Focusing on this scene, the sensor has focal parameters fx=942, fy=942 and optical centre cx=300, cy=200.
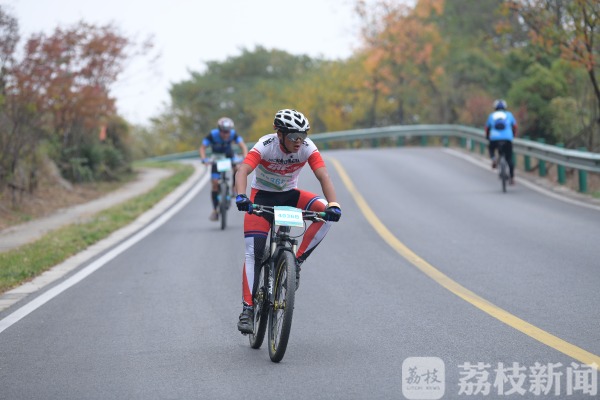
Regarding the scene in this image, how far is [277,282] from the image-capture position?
287 inches

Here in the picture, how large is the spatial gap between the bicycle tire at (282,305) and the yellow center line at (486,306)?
1944 mm

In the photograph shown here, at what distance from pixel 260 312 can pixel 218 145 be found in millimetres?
10317

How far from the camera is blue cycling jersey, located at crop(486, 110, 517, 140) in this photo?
69.1 ft

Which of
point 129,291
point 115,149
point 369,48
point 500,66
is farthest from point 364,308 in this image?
point 369,48

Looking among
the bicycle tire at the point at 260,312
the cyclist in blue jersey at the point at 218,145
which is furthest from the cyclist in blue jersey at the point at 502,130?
the bicycle tire at the point at 260,312

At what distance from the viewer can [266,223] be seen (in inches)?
304

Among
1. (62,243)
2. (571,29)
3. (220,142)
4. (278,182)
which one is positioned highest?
(571,29)

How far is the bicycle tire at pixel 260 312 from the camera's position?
7430 millimetres

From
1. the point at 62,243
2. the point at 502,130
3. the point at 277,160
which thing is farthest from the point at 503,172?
the point at 277,160

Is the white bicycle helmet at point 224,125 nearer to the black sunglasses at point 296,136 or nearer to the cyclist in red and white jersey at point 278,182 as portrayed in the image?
the cyclist in red and white jersey at point 278,182

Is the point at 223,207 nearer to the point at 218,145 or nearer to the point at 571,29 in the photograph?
the point at 218,145

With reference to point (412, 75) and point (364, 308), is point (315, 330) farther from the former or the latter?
point (412, 75)

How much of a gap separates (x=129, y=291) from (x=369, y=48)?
44651 millimetres

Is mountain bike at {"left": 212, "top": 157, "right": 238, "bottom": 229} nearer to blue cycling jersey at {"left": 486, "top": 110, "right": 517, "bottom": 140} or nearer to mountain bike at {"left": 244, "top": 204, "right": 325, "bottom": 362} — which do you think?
blue cycling jersey at {"left": 486, "top": 110, "right": 517, "bottom": 140}
